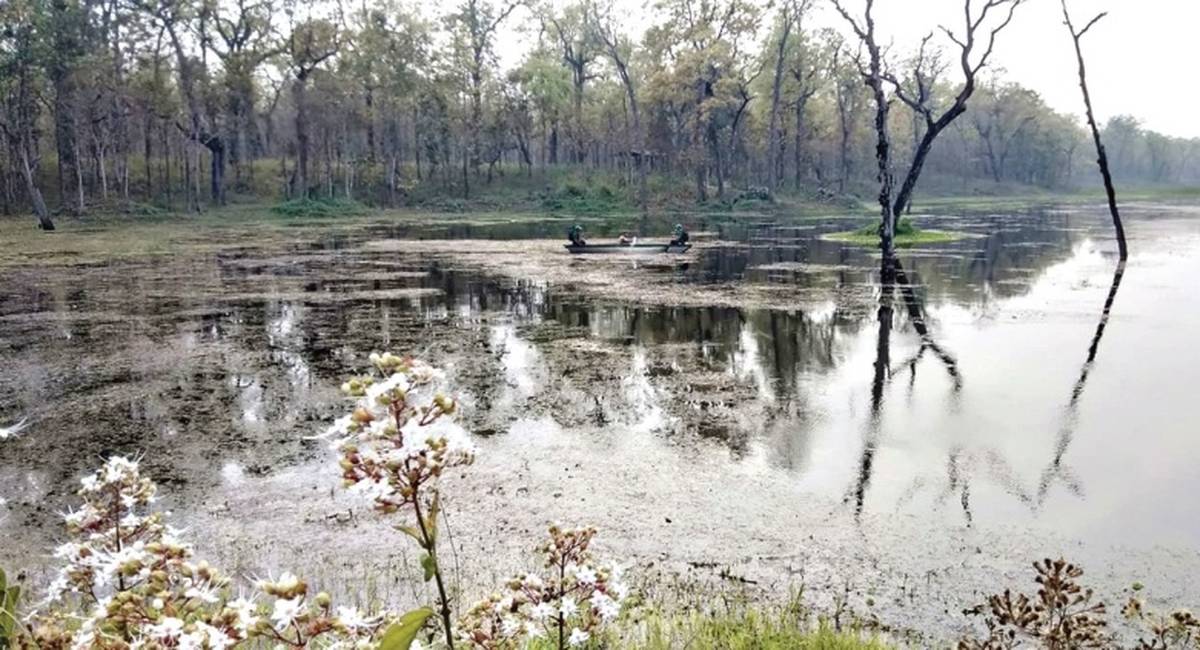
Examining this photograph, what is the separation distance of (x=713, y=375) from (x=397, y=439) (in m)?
8.95

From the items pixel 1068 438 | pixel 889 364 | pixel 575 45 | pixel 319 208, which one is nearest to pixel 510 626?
pixel 1068 438

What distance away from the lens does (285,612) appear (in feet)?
5.34

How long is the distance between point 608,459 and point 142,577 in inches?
227

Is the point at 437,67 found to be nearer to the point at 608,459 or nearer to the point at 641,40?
the point at 641,40

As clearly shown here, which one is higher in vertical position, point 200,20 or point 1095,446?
point 200,20

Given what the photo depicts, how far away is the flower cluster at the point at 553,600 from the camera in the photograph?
2.51m

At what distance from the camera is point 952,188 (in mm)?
85875

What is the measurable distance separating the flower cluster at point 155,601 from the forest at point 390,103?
4191 centimetres

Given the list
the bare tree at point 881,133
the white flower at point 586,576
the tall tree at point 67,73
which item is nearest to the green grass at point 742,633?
the white flower at point 586,576

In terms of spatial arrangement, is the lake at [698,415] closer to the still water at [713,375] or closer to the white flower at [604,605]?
the still water at [713,375]

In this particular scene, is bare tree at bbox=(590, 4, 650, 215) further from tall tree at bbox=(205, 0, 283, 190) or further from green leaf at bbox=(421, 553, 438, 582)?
green leaf at bbox=(421, 553, 438, 582)

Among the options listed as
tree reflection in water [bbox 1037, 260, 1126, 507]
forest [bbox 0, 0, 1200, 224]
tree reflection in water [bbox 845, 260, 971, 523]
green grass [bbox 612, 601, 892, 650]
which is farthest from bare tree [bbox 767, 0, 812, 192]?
green grass [bbox 612, 601, 892, 650]

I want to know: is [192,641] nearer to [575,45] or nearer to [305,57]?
[305,57]

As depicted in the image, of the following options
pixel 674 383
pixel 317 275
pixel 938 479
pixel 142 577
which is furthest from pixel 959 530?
pixel 317 275
